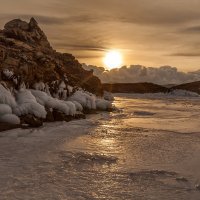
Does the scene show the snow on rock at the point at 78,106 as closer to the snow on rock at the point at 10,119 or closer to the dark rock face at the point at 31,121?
the dark rock face at the point at 31,121

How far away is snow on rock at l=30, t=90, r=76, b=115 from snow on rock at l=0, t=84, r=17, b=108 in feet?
8.49

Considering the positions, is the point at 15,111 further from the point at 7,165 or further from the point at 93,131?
the point at 7,165

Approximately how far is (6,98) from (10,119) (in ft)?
6.24

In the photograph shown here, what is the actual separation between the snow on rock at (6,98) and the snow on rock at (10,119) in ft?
4.62

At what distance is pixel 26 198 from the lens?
23.3 feet

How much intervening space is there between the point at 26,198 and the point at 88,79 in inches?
1706

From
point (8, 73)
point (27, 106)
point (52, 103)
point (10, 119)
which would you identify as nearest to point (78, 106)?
point (52, 103)

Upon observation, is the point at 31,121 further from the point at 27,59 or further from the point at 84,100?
the point at 84,100

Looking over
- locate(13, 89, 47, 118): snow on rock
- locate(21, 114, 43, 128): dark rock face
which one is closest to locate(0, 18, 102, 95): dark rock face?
locate(13, 89, 47, 118): snow on rock

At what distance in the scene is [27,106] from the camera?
18.5 meters

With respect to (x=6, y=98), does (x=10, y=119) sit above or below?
below

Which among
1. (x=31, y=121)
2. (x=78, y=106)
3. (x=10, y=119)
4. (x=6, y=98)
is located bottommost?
(x=31, y=121)

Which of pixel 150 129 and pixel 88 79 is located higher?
pixel 88 79

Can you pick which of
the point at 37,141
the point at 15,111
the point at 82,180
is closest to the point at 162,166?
the point at 82,180
